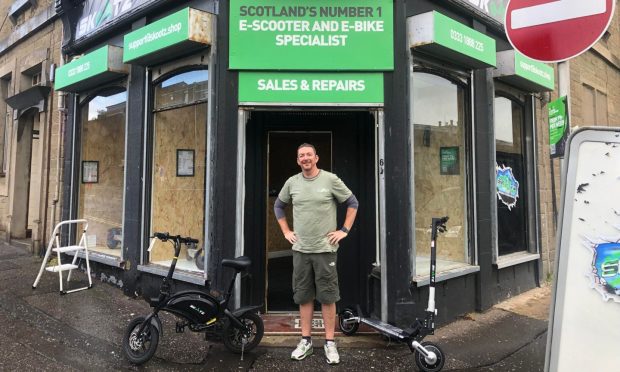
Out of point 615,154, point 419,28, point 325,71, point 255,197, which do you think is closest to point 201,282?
point 255,197

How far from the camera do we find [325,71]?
4.50 metres

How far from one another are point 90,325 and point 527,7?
5.09 m

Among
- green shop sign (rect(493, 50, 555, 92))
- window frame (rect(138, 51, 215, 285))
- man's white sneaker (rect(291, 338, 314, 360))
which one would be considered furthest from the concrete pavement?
green shop sign (rect(493, 50, 555, 92))

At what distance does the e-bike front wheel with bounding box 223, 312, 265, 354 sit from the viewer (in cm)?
389

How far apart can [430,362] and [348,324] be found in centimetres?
106

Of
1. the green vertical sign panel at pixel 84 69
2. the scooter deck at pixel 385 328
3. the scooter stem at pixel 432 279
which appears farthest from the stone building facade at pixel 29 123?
the scooter stem at pixel 432 279

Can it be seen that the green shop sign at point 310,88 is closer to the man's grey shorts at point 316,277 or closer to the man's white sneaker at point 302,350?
the man's grey shorts at point 316,277

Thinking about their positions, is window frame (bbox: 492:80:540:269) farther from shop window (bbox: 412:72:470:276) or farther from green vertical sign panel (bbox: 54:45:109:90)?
green vertical sign panel (bbox: 54:45:109:90)

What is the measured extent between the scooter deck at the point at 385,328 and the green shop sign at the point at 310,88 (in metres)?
2.24

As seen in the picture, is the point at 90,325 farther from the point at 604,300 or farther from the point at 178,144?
the point at 604,300

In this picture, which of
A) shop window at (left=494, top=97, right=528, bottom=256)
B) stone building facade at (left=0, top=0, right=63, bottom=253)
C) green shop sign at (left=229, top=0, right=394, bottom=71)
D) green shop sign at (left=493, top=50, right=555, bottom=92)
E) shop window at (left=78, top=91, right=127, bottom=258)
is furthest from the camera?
stone building facade at (left=0, top=0, right=63, bottom=253)

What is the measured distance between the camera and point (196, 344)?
4137 mm

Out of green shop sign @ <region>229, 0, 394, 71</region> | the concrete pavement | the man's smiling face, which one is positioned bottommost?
the concrete pavement

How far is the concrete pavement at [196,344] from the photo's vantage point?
3721 mm
